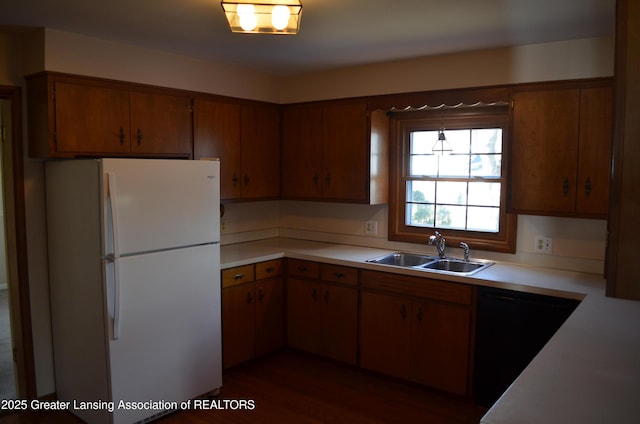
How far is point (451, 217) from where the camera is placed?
149 inches

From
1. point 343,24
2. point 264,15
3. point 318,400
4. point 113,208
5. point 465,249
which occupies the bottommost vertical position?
point 318,400

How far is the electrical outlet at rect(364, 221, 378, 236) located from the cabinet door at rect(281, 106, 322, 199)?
0.48 metres

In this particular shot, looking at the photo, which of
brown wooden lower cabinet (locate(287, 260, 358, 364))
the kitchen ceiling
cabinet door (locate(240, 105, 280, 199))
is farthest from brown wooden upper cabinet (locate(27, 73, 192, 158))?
brown wooden lower cabinet (locate(287, 260, 358, 364))

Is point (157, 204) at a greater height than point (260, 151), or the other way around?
point (260, 151)

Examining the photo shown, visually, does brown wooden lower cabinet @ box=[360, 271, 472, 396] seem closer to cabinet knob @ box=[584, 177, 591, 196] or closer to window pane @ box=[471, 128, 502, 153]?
cabinet knob @ box=[584, 177, 591, 196]

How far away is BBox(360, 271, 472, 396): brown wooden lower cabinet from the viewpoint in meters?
3.13

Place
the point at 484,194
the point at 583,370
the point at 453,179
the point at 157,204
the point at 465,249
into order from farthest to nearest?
the point at 453,179 < the point at 484,194 < the point at 465,249 < the point at 157,204 < the point at 583,370

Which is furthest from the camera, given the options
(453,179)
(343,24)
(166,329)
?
(453,179)

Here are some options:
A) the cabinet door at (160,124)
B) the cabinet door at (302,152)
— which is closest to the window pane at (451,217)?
the cabinet door at (302,152)

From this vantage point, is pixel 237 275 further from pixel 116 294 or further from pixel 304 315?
pixel 116 294

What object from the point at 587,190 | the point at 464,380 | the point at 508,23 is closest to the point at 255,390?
the point at 464,380

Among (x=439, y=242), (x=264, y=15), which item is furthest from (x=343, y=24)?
(x=439, y=242)

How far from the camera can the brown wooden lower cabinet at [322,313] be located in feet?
11.9

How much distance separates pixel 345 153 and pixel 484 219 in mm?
1193
